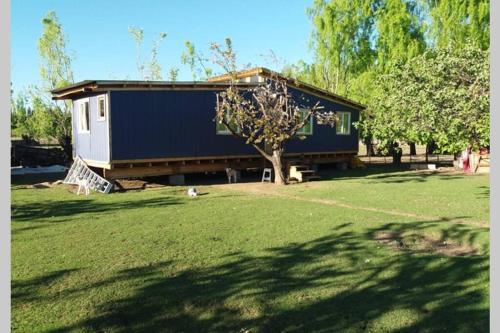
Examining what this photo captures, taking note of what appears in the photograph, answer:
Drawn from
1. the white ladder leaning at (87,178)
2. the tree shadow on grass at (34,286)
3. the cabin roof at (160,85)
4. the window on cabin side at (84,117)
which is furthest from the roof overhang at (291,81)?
the tree shadow on grass at (34,286)

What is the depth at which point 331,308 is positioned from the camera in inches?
193

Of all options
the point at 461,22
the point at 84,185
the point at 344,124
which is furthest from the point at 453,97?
the point at 461,22

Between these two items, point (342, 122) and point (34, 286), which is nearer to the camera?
point (34, 286)

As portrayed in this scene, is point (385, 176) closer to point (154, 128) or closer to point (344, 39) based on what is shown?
point (154, 128)

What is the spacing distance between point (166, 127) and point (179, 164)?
4.89 ft

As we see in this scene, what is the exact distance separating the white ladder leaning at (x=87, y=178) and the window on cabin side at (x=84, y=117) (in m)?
1.16

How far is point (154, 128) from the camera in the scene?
15945mm

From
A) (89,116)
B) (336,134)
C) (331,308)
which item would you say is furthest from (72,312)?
(336,134)

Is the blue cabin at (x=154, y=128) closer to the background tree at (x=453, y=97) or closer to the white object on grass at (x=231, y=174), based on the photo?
the white object on grass at (x=231, y=174)

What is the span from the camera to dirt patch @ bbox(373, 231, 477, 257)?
7090 mm

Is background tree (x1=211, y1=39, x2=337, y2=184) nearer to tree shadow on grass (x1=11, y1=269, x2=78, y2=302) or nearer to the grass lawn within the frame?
the grass lawn

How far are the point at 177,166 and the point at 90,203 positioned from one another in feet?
16.2

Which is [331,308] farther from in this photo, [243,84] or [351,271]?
[243,84]

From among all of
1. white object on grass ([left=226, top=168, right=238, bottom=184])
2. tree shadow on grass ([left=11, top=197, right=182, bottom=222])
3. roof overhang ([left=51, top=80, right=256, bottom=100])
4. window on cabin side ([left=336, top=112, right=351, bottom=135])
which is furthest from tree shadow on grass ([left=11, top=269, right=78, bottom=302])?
window on cabin side ([left=336, top=112, right=351, bottom=135])
